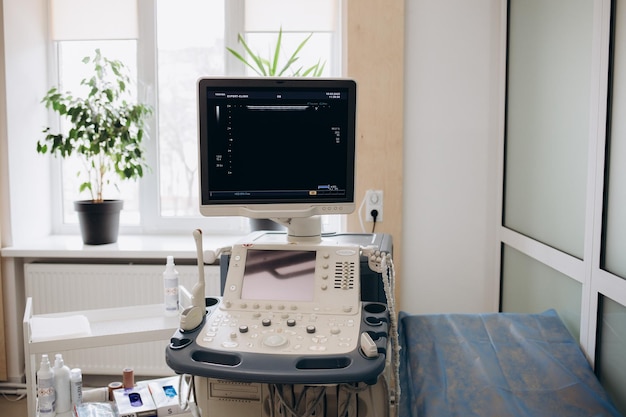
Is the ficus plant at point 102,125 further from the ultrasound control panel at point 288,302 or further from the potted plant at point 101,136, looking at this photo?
the ultrasound control panel at point 288,302

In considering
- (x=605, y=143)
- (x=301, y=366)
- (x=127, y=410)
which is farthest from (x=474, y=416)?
(x=127, y=410)

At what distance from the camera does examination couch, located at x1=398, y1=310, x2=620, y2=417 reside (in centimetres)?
166

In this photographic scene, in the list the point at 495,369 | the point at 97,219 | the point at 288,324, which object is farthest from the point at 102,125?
the point at 495,369

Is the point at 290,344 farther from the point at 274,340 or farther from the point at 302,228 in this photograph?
the point at 302,228

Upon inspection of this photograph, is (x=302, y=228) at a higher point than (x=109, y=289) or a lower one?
higher

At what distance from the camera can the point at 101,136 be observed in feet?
9.39

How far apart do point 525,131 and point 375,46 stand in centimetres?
77

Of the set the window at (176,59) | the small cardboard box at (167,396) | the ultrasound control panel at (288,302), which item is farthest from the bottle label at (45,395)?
the window at (176,59)

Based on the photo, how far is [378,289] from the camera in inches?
66.8

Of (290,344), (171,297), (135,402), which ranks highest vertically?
(290,344)

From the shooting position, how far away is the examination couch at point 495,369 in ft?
5.46

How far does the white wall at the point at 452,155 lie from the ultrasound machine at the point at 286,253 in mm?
1134

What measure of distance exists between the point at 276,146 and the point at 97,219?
1.73 m

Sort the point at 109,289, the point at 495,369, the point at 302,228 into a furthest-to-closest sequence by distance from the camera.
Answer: the point at 109,289, the point at 495,369, the point at 302,228
